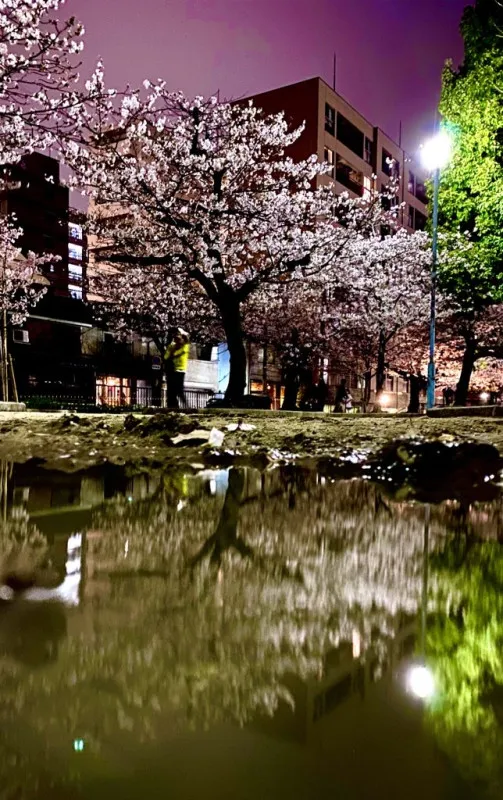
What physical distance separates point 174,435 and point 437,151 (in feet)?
60.0

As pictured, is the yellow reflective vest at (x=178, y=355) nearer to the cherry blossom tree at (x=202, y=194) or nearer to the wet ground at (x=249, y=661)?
the cherry blossom tree at (x=202, y=194)

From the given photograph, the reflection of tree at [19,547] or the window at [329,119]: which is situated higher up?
the window at [329,119]

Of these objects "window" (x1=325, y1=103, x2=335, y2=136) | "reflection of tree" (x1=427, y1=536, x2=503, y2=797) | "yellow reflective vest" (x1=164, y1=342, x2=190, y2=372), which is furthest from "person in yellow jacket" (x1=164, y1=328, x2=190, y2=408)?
"window" (x1=325, y1=103, x2=335, y2=136)

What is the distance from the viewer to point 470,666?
125 cm

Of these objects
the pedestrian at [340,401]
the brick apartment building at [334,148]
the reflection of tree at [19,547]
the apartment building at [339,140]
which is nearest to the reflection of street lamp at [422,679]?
the reflection of tree at [19,547]

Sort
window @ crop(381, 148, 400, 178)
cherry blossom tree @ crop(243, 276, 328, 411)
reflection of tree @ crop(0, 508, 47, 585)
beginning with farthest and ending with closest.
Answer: window @ crop(381, 148, 400, 178)
cherry blossom tree @ crop(243, 276, 328, 411)
reflection of tree @ crop(0, 508, 47, 585)

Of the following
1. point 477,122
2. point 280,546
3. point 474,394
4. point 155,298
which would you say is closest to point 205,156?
point 477,122

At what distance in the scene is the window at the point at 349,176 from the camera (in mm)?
52969

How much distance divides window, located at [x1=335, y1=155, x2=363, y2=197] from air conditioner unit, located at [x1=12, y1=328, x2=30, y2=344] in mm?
33872

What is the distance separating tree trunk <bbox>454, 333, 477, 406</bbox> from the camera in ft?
104

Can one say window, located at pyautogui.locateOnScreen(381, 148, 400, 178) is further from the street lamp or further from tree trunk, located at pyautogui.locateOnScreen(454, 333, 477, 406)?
the street lamp

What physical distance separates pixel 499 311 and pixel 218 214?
20691mm

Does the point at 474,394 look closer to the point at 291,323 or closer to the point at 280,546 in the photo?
the point at 291,323

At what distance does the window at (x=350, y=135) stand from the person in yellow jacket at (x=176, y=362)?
45255 mm
